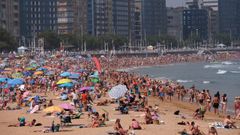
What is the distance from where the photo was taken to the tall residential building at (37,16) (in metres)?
143

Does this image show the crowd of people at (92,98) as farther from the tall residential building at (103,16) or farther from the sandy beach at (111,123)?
the tall residential building at (103,16)

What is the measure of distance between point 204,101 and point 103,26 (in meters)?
134

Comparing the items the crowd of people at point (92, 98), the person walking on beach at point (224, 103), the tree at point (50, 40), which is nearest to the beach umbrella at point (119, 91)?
the crowd of people at point (92, 98)

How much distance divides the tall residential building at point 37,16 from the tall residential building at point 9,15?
16032 mm

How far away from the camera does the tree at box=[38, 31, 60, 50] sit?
368ft

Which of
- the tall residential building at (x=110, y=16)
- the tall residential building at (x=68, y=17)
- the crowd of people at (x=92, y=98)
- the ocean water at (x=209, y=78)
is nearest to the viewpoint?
the crowd of people at (x=92, y=98)

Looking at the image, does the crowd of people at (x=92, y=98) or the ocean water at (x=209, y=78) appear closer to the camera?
the crowd of people at (x=92, y=98)

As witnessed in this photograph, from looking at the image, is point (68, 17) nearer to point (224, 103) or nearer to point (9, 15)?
point (9, 15)

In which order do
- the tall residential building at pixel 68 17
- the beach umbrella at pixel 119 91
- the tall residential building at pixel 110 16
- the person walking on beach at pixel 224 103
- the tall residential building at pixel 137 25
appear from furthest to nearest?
the tall residential building at pixel 137 25
the tall residential building at pixel 110 16
the tall residential building at pixel 68 17
the person walking on beach at pixel 224 103
the beach umbrella at pixel 119 91

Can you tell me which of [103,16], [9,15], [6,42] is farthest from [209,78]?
[103,16]

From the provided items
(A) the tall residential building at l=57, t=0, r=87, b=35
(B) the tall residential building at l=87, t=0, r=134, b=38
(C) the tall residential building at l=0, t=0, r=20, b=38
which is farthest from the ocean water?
(B) the tall residential building at l=87, t=0, r=134, b=38

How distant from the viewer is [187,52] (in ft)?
522

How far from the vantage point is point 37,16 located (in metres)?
145

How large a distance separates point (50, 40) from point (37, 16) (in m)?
34.1
